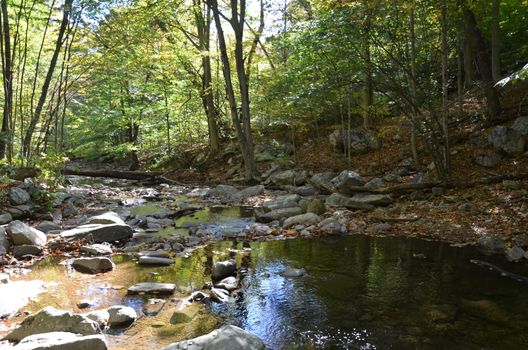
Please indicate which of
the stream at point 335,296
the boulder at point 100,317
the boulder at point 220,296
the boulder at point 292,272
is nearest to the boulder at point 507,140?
the stream at point 335,296

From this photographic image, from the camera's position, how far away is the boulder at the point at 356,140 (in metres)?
15.0

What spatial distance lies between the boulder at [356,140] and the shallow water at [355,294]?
8166 mm

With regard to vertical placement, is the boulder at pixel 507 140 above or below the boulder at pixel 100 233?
above

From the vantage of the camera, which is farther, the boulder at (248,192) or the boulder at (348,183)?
the boulder at (248,192)

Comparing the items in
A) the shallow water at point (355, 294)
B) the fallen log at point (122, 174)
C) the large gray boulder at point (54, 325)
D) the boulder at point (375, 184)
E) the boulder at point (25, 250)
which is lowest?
the shallow water at point (355, 294)

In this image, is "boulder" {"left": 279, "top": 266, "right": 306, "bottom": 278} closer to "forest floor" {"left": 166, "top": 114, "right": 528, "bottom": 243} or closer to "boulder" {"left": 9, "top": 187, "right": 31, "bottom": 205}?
"forest floor" {"left": 166, "top": 114, "right": 528, "bottom": 243}

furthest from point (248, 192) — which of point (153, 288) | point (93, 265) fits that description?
point (153, 288)

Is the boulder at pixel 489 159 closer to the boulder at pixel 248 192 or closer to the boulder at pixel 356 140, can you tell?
the boulder at pixel 356 140

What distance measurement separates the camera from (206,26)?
20141mm

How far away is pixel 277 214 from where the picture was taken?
9719mm

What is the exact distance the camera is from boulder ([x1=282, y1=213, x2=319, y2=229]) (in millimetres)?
8836

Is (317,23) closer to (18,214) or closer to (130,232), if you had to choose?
(130,232)

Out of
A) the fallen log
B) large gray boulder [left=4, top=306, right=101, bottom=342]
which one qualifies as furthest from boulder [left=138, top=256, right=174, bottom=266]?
the fallen log

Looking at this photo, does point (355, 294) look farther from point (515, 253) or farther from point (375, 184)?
point (375, 184)
